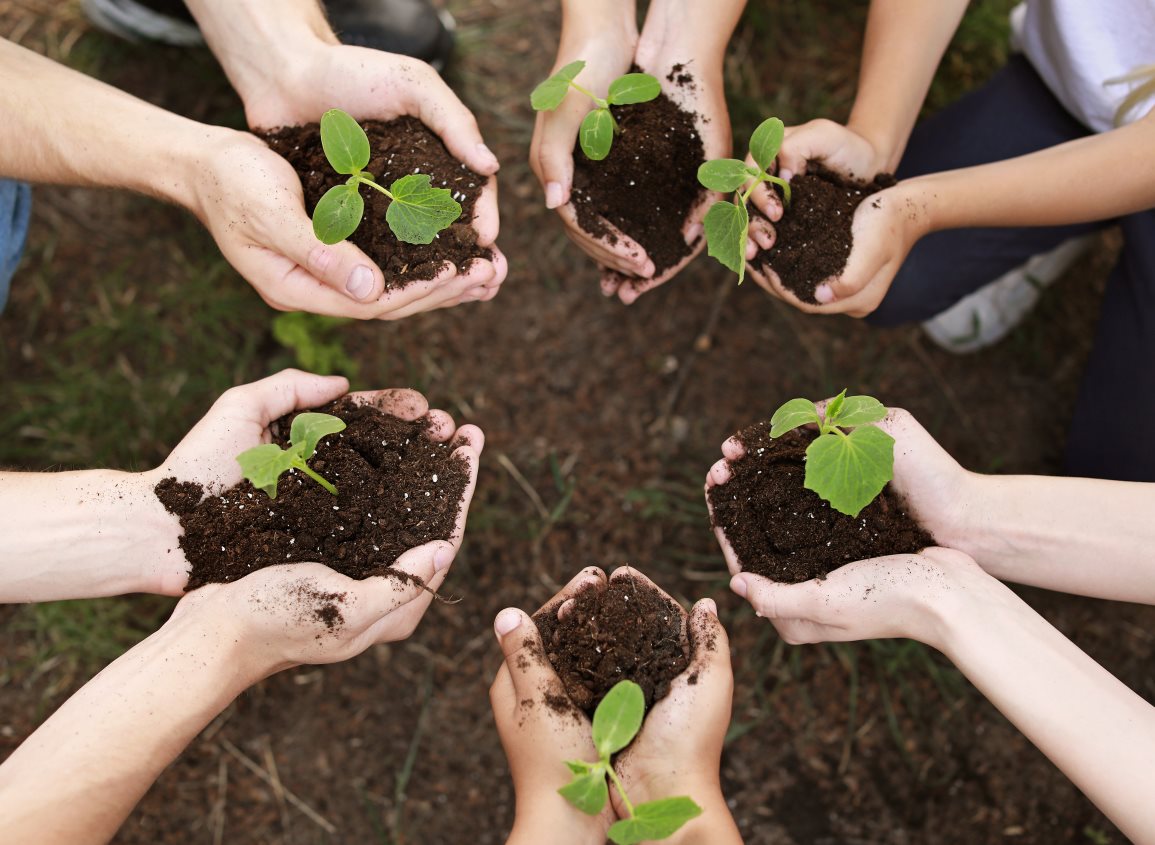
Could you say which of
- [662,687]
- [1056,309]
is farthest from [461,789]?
[1056,309]

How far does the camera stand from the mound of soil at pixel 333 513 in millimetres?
1949

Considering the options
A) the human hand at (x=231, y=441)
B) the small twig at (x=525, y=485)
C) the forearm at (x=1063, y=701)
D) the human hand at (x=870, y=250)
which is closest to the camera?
the forearm at (x=1063, y=701)

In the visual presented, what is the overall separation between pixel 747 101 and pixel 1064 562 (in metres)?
1.78

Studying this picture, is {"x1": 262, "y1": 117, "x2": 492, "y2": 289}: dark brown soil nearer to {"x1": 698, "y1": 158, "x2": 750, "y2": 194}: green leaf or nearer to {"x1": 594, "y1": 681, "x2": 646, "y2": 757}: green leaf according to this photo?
{"x1": 698, "y1": 158, "x2": 750, "y2": 194}: green leaf

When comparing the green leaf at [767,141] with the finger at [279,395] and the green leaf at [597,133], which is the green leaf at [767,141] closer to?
the green leaf at [597,133]

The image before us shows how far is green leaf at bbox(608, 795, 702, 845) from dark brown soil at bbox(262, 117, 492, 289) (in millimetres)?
1222

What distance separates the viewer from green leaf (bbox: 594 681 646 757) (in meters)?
1.61

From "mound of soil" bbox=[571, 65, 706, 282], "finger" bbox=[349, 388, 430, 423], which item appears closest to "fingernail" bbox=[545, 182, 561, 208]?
"mound of soil" bbox=[571, 65, 706, 282]

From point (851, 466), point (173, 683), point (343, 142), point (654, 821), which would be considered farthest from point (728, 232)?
point (173, 683)

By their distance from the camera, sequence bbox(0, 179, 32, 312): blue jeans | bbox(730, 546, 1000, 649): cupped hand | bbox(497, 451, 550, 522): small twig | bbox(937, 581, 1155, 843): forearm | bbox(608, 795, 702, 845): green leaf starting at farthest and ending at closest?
bbox(497, 451, 550, 522): small twig
bbox(0, 179, 32, 312): blue jeans
bbox(730, 546, 1000, 649): cupped hand
bbox(937, 581, 1155, 843): forearm
bbox(608, 795, 702, 845): green leaf

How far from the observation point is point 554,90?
199 centimetres

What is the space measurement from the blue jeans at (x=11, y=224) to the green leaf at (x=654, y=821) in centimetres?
196

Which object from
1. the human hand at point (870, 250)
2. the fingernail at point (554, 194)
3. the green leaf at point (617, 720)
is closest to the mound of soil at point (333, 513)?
the green leaf at point (617, 720)

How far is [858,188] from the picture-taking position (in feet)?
7.16
